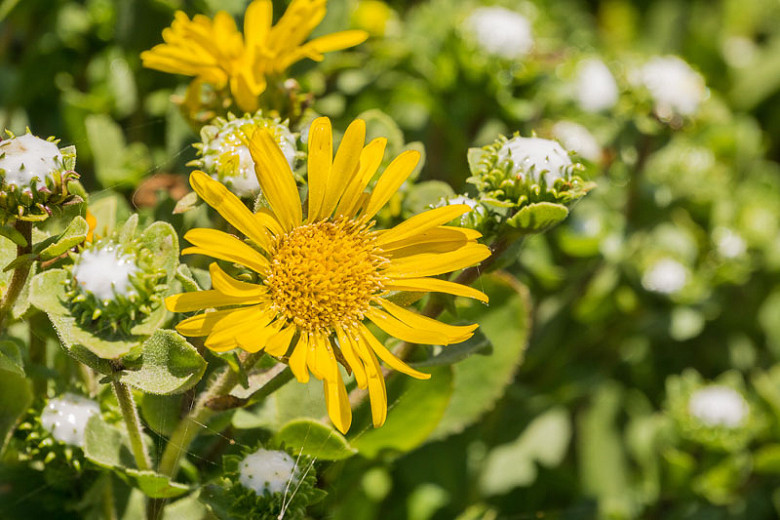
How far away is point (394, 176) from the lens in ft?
4.38

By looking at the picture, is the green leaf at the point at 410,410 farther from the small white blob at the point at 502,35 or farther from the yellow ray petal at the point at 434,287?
the small white blob at the point at 502,35

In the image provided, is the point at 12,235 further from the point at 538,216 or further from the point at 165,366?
the point at 538,216

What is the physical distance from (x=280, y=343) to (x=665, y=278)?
157 cm

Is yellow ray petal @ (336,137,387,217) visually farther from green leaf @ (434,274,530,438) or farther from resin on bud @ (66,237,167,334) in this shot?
green leaf @ (434,274,530,438)

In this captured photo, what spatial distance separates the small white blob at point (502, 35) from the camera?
2316 mm

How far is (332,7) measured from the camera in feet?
7.89

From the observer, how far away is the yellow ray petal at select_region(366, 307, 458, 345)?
126 centimetres

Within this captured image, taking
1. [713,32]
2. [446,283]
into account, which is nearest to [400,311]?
[446,283]

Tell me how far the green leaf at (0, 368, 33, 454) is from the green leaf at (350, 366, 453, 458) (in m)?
0.61

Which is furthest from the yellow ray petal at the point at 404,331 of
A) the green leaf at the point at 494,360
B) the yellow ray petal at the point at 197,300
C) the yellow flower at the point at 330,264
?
the green leaf at the point at 494,360

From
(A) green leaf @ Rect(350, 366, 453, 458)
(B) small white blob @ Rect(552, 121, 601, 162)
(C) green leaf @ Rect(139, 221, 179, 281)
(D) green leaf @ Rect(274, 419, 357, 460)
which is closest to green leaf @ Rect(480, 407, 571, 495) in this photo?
(A) green leaf @ Rect(350, 366, 453, 458)

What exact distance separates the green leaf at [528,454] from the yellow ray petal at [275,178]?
130cm

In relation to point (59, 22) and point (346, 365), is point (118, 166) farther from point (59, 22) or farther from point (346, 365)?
point (346, 365)

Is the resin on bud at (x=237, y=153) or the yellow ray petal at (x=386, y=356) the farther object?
the resin on bud at (x=237, y=153)
